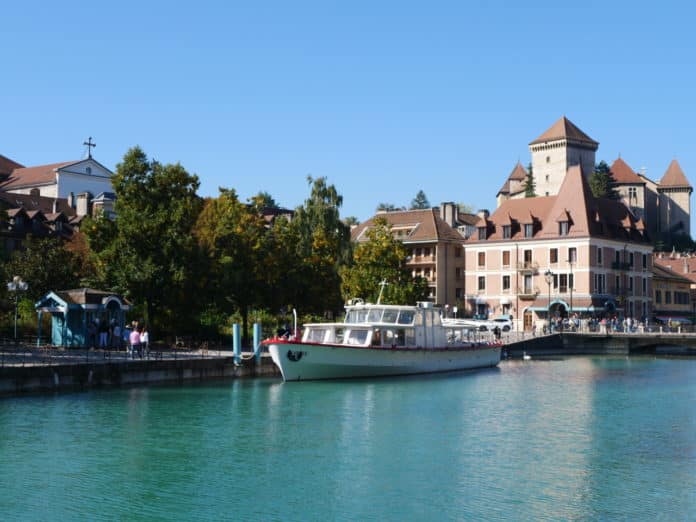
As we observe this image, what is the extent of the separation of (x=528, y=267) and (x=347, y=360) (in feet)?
154

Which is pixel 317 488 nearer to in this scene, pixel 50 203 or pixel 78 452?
pixel 78 452

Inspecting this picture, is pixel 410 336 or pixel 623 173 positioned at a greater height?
pixel 623 173

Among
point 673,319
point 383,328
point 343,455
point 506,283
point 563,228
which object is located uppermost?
point 563,228

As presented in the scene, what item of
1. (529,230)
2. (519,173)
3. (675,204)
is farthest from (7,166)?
(675,204)

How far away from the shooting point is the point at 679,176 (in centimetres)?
17550

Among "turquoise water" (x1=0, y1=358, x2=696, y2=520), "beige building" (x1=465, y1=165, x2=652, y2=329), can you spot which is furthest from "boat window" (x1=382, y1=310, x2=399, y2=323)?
"beige building" (x1=465, y1=165, x2=652, y2=329)

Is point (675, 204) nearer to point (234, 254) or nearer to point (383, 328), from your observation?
point (234, 254)

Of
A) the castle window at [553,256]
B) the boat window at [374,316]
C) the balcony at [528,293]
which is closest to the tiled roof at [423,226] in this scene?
the balcony at [528,293]

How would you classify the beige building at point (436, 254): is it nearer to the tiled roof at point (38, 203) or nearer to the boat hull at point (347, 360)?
the tiled roof at point (38, 203)

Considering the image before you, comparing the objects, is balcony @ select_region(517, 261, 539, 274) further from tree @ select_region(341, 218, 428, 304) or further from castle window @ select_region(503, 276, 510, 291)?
tree @ select_region(341, 218, 428, 304)

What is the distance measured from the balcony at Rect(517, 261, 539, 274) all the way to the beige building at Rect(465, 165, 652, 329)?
101mm

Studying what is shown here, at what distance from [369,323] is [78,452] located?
24.7m

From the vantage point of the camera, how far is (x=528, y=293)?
90688mm

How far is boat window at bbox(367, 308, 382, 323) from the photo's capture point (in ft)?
168
